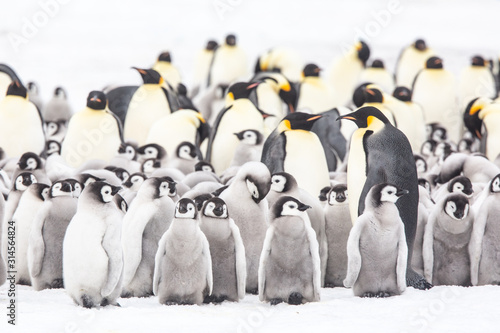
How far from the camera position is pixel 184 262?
3.54 metres

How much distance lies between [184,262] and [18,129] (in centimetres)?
414

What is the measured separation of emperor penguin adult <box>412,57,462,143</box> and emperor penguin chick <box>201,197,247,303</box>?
7.09 m

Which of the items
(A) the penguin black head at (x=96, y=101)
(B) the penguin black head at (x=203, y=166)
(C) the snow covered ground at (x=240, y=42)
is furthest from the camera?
(A) the penguin black head at (x=96, y=101)

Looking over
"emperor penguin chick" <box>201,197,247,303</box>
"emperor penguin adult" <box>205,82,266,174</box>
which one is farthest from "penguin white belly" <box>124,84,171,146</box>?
"emperor penguin chick" <box>201,197,247,303</box>

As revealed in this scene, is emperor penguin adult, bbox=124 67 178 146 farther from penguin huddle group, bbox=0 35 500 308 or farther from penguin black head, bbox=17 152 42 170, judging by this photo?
penguin black head, bbox=17 152 42 170

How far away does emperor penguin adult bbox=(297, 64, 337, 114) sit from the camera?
9.70 m

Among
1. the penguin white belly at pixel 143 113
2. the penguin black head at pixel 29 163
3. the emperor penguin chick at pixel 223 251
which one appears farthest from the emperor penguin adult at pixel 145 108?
the emperor penguin chick at pixel 223 251

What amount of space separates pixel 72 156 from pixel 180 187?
264 cm

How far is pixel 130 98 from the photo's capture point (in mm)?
8750

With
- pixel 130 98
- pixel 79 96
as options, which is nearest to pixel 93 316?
pixel 130 98

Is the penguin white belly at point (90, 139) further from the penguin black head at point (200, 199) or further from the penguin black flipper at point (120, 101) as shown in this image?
the penguin black head at point (200, 199)

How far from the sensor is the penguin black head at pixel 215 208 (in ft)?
12.0

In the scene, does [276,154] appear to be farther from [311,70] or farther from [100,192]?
[311,70]

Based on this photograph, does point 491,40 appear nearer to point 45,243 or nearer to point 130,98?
point 130,98
